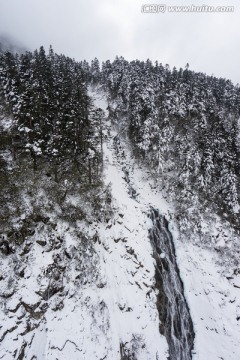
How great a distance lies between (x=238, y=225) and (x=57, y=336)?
975 inches

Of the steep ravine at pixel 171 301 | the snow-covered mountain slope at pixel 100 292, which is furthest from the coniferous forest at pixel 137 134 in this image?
the steep ravine at pixel 171 301

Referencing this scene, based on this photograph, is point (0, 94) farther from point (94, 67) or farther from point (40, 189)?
point (94, 67)

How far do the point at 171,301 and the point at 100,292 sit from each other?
6794 mm

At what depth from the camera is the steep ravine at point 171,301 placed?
2064cm

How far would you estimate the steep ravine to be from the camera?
20.6 metres

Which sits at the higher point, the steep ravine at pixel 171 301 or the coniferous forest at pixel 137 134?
the coniferous forest at pixel 137 134

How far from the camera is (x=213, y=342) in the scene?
22156 mm

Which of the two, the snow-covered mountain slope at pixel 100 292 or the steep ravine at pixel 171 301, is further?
the steep ravine at pixel 171 301

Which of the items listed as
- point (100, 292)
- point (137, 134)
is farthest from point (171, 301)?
point (137, 134)

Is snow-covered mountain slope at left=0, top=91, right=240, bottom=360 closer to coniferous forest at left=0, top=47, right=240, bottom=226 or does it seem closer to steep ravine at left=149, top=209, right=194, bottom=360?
steep ravine at left=149, top=209, right=194, bottom=360

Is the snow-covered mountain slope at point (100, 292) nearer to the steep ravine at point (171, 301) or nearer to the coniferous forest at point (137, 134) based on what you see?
the steep ravine at point (171, 301)

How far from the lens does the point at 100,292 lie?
20.4m

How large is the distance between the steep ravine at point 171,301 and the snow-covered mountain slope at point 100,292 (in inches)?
26.7

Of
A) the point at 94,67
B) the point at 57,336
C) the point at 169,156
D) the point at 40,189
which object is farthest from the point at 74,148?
the point at 94,67
